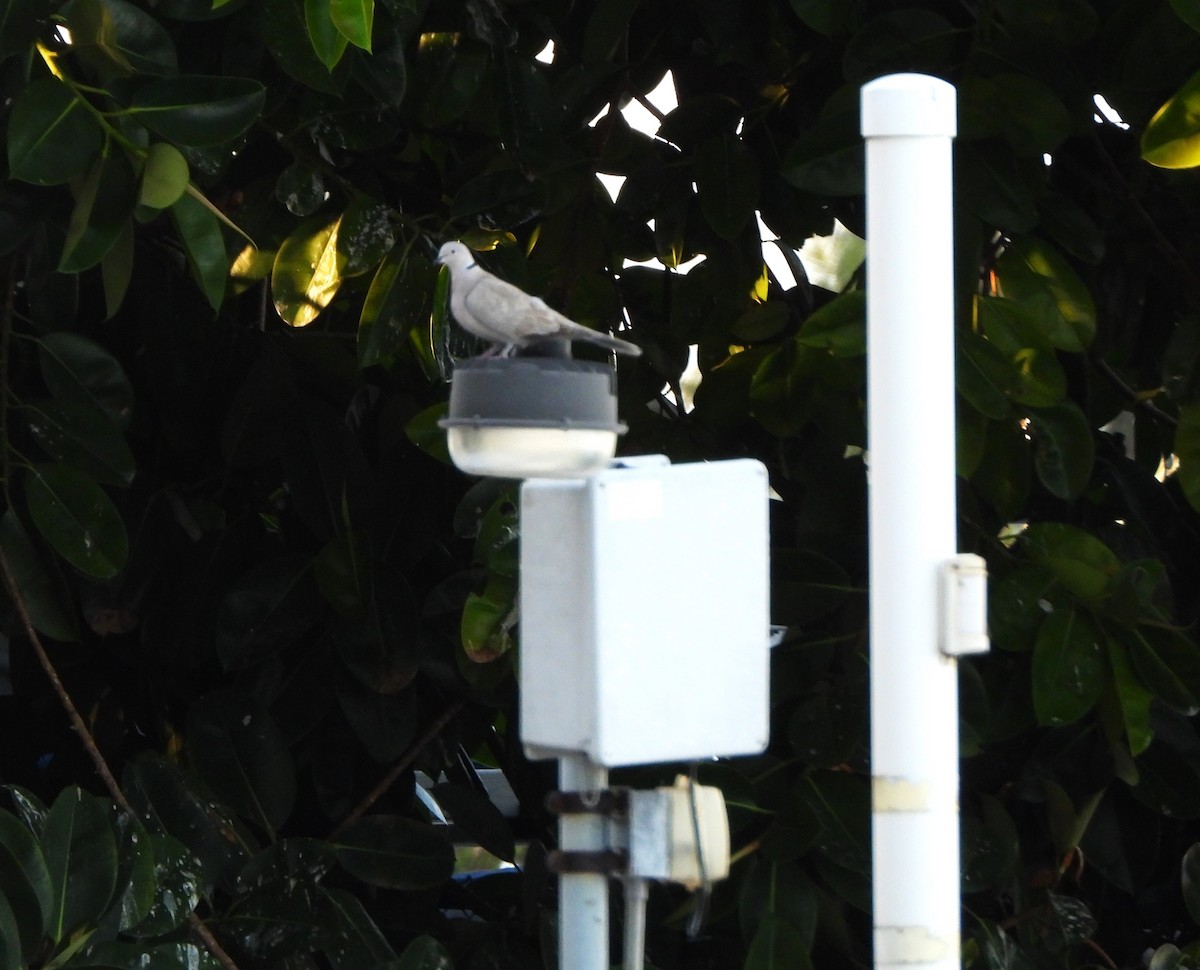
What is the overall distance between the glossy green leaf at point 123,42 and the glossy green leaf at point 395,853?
124 centimetres

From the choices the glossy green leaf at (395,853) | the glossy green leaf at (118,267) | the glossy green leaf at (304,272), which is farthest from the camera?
the glossy green leaf at (395,853)

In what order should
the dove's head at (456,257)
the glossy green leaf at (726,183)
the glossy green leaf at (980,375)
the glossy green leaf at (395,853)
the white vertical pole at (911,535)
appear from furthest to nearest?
the glossy green leaf at (395,853), the glossy green leaf at (726,183), the glossy green leaf at (980,375), the dove's head at (456,257), the white vertical pole at (911,535)

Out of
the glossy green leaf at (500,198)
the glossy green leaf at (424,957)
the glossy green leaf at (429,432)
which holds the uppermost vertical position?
the glossy green leaf at (500,198)

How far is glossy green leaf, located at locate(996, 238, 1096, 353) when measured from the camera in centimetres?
229

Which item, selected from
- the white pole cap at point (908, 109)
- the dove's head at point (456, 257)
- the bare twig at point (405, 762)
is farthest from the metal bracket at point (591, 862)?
the bare twig at point (405, 762)

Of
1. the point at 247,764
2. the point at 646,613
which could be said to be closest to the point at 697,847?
the point at 646,613

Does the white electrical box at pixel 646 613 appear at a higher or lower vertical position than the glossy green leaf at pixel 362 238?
lower

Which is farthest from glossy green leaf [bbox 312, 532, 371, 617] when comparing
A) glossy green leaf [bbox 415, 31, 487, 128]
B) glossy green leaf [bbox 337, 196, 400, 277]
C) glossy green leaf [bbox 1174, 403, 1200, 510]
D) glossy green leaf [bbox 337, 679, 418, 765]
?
glossy green leaf [bbox 1174, 403, 1200, 510]

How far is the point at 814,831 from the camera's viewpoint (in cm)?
232

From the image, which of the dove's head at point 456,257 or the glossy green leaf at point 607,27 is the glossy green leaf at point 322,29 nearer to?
the dove's head at point 456,257

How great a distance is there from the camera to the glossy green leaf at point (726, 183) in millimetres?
2449

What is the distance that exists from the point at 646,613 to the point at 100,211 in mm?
1016

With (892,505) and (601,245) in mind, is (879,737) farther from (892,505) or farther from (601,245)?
(601,245)

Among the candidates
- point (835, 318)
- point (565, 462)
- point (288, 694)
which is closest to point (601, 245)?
point (835, 318)
